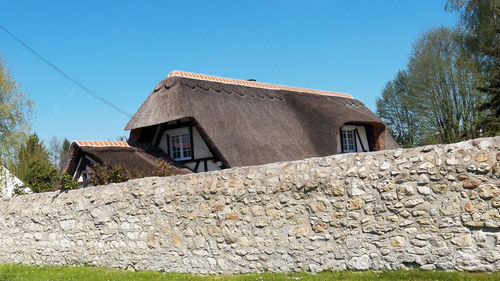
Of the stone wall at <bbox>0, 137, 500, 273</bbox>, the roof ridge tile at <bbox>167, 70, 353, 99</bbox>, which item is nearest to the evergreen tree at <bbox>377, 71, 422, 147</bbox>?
the roof ridge tile at <bbox>167, 70, 353, 99</bbox>

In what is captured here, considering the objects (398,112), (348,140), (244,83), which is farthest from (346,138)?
(398,112)

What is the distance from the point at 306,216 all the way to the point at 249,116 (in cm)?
946

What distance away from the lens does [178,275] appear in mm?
7879

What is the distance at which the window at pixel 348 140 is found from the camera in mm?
19219

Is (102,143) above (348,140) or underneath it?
underneath

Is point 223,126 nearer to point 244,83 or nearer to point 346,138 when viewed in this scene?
point 244,83

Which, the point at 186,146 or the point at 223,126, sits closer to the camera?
the point at 223,126

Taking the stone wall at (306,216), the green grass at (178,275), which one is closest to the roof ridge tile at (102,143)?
the green grass at (178,275)

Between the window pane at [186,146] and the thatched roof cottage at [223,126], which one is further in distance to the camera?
the window pane at [186,146]

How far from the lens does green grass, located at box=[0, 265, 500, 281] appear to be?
5.71 meters

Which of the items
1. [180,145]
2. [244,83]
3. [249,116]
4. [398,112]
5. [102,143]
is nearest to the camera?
[102,143]

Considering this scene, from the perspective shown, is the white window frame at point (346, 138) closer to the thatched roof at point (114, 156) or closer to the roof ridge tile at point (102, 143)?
the thatched roof at point (114, 156)

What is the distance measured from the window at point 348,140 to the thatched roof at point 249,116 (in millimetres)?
882

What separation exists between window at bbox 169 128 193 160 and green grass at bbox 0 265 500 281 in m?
6.87
